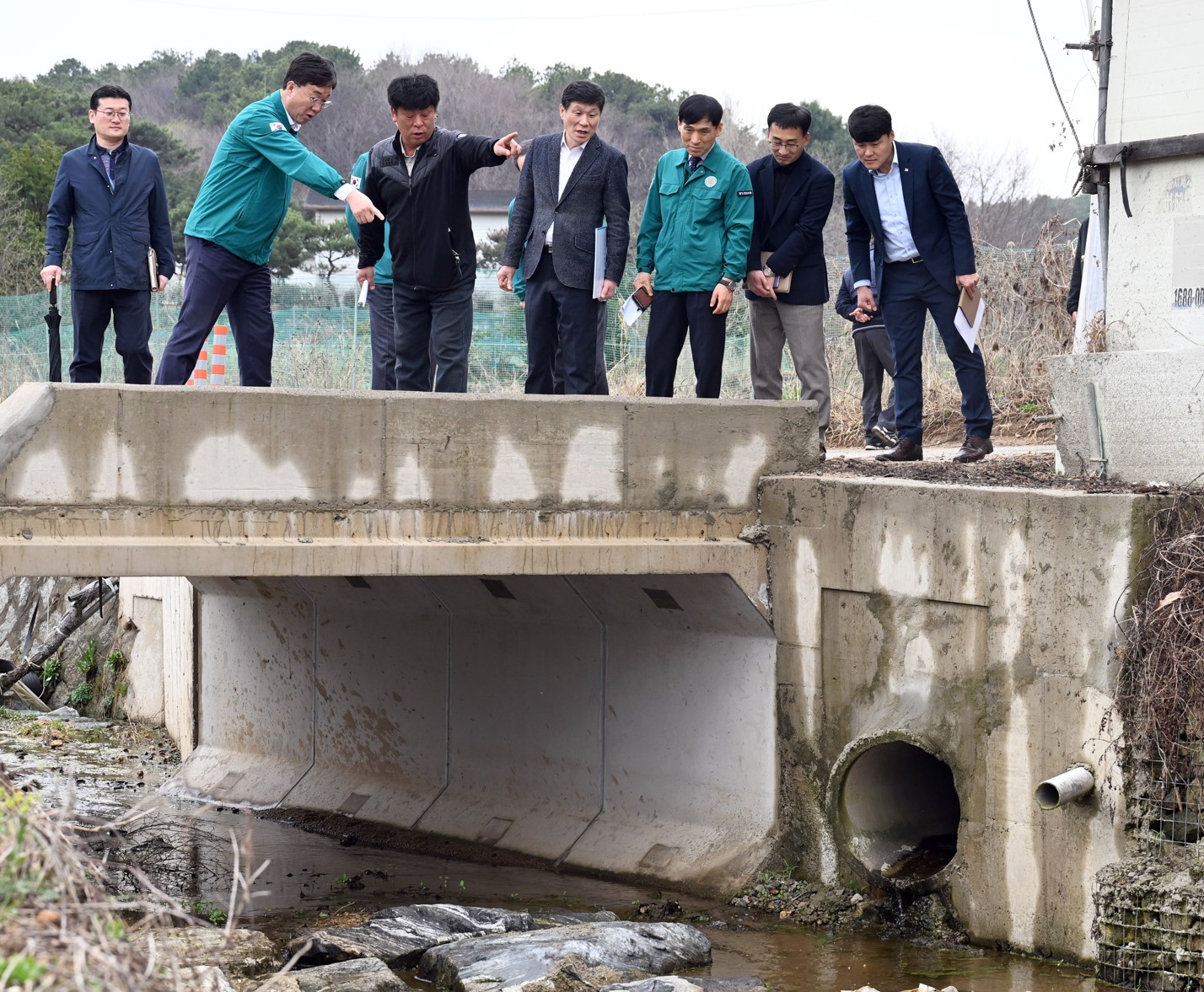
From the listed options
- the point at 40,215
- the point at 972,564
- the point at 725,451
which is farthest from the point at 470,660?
the point at 40,215

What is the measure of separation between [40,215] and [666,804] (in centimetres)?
2081

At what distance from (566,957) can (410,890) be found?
7.89ft

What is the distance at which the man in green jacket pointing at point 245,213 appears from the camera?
25.5ft

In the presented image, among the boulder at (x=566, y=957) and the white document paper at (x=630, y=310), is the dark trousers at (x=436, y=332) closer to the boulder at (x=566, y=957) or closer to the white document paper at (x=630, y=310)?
the white document paper at (x=630, y=310)

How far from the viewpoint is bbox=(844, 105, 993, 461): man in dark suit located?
8523mm

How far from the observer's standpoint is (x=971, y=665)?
7.35 meters

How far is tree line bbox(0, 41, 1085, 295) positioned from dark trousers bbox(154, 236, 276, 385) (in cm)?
1857

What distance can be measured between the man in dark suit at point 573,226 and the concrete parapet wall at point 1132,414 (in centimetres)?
235

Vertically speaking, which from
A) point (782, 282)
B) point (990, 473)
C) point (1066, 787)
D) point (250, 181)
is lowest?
point (1066, 787)

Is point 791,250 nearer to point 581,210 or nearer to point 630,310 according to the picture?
point 630,310

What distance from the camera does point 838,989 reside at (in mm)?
6801

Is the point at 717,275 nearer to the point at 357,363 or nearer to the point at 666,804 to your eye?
the point at 666,804

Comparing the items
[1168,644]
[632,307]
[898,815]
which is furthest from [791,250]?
[1168,644]

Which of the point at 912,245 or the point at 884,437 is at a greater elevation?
the point at 912,245
